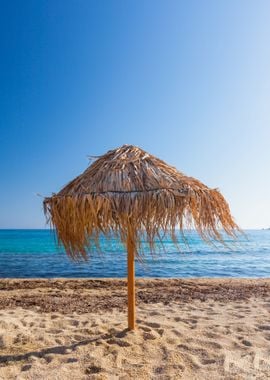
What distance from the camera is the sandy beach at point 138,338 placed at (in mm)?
3502

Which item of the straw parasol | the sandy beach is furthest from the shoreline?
the straw parasol

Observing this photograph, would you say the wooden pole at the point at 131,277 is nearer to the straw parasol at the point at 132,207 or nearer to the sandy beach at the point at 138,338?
the straw parasol at the point at 132,207

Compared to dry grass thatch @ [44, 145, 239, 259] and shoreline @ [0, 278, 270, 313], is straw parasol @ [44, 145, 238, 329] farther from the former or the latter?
shoreline @ [0, 278, 270, 313]

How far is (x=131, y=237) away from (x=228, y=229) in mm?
1187

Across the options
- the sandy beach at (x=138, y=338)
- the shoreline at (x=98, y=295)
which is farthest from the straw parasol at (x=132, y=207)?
the shoreline at (x=98, y=295)

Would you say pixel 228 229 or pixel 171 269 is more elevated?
pixel 228 229

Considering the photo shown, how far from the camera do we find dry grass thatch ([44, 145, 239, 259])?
3.75m

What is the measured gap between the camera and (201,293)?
802 cm

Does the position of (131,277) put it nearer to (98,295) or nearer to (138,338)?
(138,338)

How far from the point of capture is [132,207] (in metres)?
3.74

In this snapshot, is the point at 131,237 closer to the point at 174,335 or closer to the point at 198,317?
the point at 174,335

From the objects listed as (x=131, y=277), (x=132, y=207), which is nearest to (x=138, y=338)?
(x=131, y=277)

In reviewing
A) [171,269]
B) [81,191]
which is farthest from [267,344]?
[171,269]

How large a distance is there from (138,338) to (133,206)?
183 centimetres
